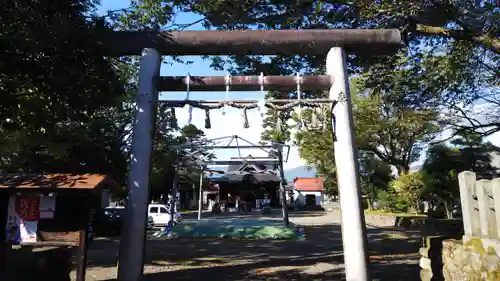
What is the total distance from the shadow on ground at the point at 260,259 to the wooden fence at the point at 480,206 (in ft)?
7.57

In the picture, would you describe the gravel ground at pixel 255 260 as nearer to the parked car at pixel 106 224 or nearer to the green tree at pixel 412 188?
the parked car at pixel 106 224

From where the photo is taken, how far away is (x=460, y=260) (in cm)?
616

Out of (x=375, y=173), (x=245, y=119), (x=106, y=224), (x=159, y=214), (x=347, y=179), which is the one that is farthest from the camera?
(x=375, y=173)

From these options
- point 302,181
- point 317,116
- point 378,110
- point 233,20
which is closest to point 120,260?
point 317,116

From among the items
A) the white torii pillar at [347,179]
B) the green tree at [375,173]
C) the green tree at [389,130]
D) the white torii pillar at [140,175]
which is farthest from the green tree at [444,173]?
the white torii pillar at [140,175]

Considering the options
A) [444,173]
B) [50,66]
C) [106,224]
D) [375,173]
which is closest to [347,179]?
[50,66]

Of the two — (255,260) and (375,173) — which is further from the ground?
(375,173)

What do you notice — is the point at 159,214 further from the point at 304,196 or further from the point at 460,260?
the point at 304,196

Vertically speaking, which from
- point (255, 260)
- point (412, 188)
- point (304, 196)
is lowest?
point (255, 260)

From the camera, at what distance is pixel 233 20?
1014 cm

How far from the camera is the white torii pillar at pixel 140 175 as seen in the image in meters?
6.79

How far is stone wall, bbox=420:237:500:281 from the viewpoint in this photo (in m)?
5.28

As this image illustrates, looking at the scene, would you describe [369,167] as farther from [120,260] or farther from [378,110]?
[120,260]

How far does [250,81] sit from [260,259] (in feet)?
16.1
